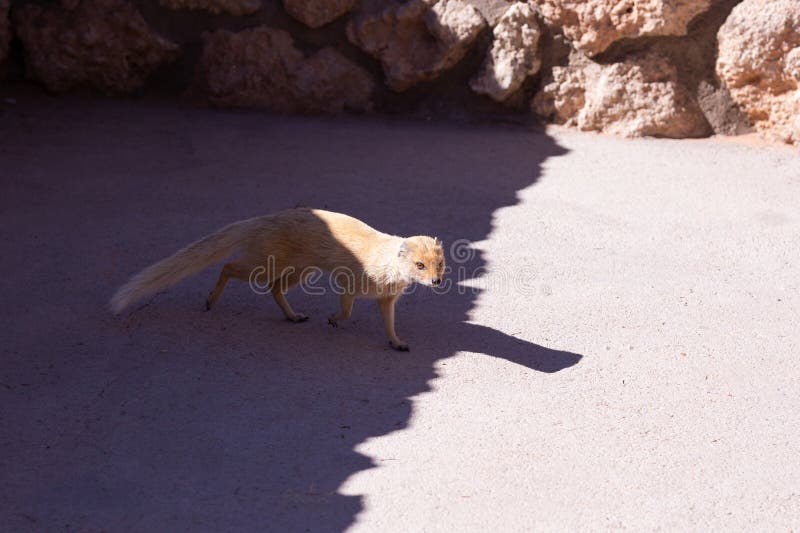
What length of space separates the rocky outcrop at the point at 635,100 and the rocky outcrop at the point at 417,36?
1142mm

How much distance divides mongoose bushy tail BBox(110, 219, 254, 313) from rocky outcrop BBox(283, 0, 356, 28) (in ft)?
14.6

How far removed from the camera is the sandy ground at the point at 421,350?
3.32 m

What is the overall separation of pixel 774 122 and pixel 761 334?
3854mm

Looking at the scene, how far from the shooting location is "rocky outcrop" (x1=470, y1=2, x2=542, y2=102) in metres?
8.36

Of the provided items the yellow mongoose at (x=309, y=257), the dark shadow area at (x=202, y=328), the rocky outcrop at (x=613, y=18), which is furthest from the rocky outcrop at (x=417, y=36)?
the yellow mongoose at (x=309, y=257)

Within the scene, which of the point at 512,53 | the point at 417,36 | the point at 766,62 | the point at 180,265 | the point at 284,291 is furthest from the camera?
the point at 417,36

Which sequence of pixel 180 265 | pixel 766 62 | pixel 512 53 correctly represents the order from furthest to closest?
pixel 512 53, pixel 766 62, pixel 180 265

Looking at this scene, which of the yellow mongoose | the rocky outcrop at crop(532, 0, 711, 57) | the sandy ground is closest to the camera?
the sandy ground

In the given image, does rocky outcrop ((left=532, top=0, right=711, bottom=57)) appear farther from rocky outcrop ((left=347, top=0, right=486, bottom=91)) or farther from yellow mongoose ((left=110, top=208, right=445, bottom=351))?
yellow mongoose ((left=110, top=208, right=445, bottom=351))

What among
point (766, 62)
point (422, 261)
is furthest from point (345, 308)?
point (766, 62)

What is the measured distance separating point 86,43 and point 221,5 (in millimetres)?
1397

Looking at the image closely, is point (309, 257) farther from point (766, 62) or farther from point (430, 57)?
point (766, 62)

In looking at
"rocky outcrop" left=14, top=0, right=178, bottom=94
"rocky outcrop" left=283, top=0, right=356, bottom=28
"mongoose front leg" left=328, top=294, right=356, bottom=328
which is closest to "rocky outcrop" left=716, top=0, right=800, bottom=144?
"rocky outcrop" left=283, top=0, right=356, bottom=28

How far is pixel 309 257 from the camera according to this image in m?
4.76
